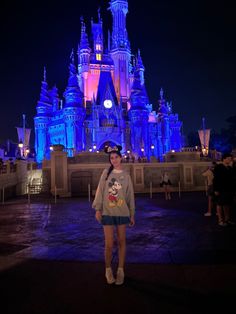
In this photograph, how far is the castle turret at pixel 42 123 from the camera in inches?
2376

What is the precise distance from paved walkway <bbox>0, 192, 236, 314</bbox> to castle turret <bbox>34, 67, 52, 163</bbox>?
53986 mm

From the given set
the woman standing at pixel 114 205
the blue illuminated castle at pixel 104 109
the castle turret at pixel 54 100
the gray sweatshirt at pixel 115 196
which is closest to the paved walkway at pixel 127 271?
the woman standing at pixel 114 205

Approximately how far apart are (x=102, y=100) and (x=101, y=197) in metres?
59.6

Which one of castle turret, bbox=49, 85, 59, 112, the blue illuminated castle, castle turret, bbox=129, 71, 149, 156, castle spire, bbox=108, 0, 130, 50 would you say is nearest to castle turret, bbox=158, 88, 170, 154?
the blue illuminated castle

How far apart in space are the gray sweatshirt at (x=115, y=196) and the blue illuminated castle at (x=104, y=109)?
4687 cm

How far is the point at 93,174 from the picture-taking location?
22.9m

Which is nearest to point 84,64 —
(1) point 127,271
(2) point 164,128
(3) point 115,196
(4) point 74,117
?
(4) point 74,117

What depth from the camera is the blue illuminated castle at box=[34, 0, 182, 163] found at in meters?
57.8

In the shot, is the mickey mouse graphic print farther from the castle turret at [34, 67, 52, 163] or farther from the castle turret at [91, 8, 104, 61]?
the castle turret at [91, 8, 104, 61]

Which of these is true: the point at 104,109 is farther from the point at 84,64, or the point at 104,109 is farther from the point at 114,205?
the point at 114,205

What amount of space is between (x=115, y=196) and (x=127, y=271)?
131cm

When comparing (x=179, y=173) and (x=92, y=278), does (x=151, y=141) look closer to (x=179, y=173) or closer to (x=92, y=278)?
(x=179, y=173)

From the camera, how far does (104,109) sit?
201ft

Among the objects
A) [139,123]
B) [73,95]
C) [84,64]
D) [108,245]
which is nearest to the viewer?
[108,245]
